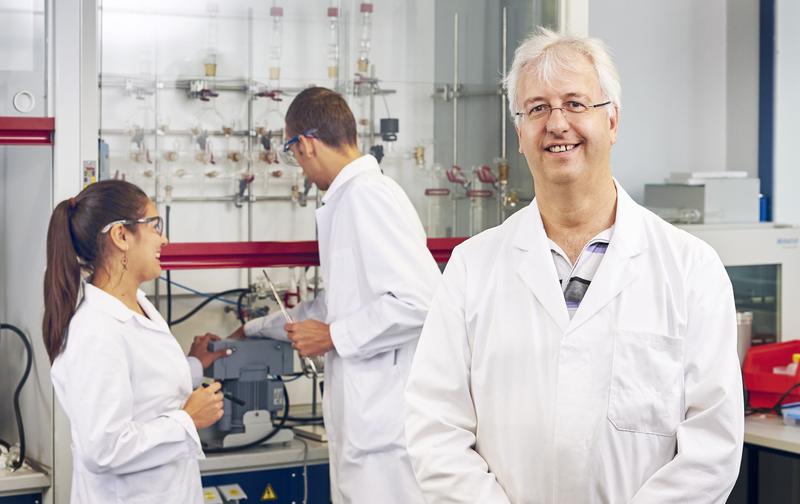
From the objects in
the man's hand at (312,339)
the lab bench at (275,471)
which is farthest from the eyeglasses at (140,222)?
the lab bench at (275,471)

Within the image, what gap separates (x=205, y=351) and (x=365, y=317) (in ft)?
1.65

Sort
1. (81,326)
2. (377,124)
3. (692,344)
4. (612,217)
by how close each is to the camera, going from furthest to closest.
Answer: (377,124)
(81,326)
(612,217)
(692,344)

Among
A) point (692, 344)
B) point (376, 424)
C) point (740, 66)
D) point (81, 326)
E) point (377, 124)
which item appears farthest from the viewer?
point (740, 66)

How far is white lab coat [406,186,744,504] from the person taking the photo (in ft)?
5.18

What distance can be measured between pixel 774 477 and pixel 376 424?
1.59 m

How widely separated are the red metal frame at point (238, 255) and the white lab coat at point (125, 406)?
0.45 meters

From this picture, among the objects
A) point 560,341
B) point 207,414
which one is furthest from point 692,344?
point 207,414

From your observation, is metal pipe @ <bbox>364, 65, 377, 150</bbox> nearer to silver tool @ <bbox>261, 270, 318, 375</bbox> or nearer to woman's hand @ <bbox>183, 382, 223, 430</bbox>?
silver tool @ <bbox>261, 270, 318, 375</bbox>

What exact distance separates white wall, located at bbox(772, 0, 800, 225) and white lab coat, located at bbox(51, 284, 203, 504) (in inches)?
110

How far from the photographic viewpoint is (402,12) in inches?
129

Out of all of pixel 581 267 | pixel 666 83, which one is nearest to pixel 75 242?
pixel 581 267

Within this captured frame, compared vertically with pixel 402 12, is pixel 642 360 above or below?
below

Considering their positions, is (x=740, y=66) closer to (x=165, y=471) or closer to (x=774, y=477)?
(x=774, y=477)

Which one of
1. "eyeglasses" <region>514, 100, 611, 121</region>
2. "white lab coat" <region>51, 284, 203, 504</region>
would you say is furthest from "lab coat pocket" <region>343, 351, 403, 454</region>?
"eyeglasses" <region>514, 100, 611, 121</region>
